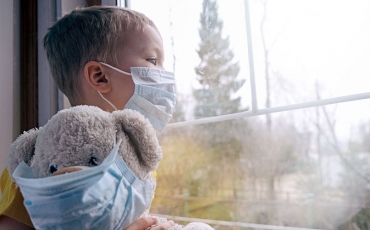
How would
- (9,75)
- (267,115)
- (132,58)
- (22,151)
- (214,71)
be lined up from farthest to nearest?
(9,75)
(214,71)
(267,115)
(132,58)
(22,151)

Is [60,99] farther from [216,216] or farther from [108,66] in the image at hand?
[216,216]

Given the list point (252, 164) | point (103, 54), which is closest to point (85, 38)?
point (103, 54)

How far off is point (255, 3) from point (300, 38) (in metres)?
0.20

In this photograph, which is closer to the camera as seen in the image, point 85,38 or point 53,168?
point 53,168

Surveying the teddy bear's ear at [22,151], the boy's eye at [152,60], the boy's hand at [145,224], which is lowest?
the boy's hand at [145,224]

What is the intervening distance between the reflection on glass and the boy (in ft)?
1.17

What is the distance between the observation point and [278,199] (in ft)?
3.00

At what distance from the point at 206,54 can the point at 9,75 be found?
32.0 inches

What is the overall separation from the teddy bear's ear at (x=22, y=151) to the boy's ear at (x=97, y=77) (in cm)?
26

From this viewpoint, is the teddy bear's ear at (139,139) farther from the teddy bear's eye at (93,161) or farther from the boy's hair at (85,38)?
the boy's hair at (85,38)

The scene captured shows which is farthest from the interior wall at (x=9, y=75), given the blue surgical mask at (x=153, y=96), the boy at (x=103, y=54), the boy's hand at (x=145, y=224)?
the boy's hand at (x=145, y=224)

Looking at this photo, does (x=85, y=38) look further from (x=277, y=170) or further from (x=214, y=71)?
(x=277, y=170)

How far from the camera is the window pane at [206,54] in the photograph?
40.9 inches

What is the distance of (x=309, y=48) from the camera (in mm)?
895
